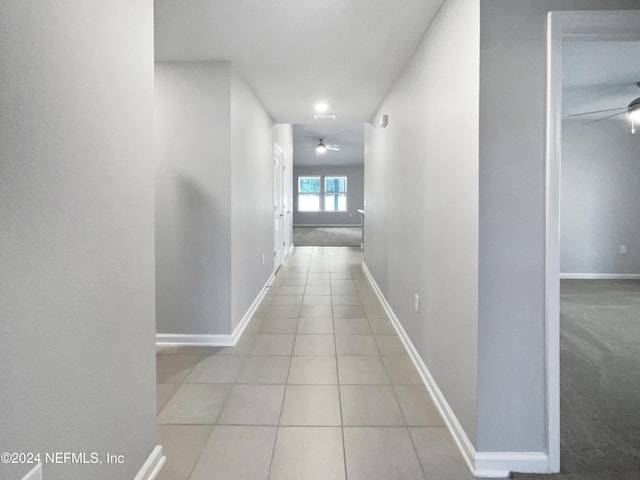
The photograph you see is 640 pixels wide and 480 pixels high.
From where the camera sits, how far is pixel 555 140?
1.49 m

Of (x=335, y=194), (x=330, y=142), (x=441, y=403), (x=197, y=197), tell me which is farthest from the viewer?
(x=335, y=194)

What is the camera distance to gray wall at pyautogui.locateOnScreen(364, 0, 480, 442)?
162cm

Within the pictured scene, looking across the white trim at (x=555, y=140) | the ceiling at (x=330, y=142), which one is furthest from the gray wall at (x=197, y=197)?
the ceiling at (x=330, y=142)

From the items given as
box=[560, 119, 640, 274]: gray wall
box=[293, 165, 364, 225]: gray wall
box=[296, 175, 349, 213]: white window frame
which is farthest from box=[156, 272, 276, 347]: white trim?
box=[296, 175, 349, 213]: white window frame

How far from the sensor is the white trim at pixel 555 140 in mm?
1465

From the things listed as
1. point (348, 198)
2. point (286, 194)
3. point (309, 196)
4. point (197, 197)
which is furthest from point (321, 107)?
point (309, 196)

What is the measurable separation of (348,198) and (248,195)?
11.8 m

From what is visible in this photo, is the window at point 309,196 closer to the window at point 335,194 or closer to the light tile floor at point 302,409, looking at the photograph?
the window at point 335,194

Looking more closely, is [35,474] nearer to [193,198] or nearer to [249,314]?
[193,198]

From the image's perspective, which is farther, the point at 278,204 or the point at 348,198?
the point at 348,198

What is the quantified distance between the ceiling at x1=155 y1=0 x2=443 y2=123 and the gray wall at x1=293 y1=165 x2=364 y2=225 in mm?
11350

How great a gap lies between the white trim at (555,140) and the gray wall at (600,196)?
4.78 meters

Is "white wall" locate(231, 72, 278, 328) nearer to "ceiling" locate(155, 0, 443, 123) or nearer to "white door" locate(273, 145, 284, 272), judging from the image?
"ceiling" locate(155, 0, 443, 123)

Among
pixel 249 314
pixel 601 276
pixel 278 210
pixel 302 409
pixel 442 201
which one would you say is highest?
pixel 278 210
